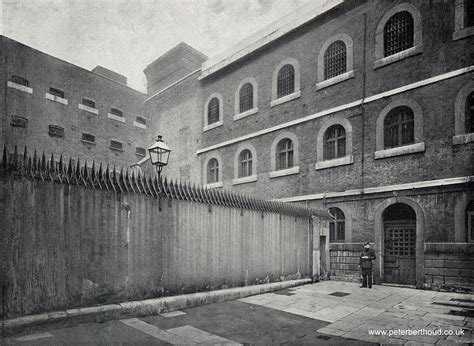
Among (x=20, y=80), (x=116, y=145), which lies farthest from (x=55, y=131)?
(x=116, y=145)

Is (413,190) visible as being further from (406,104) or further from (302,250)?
(302,250)

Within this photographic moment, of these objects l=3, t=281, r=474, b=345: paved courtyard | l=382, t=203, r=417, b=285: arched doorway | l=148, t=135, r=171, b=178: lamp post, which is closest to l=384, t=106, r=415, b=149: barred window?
l=382, t=203, r=417, b=285: arched doorway

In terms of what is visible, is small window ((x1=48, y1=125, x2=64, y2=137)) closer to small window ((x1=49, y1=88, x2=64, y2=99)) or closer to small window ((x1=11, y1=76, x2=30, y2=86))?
small window ((x1=49, y1=88, x2=64, y2=99))

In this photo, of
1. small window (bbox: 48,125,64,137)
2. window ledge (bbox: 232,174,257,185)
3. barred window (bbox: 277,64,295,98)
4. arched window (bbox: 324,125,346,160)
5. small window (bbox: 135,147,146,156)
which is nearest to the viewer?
arched window (bbox: 324,125,346,160)

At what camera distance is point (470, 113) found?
10.2 meters

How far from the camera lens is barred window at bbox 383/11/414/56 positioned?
→ 1189 centimetres

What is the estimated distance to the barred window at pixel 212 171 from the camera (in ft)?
61.2

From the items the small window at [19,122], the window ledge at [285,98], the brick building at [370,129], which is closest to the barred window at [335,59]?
the brick building at [370,129]

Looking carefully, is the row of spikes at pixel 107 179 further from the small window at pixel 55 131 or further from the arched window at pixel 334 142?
the small window at pixel 55 131

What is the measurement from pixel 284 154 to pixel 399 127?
521 centimetres

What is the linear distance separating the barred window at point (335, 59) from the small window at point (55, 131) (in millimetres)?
17601

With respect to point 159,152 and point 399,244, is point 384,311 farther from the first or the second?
point 159,152

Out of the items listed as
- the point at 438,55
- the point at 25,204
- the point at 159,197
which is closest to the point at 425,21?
the point at 438,55

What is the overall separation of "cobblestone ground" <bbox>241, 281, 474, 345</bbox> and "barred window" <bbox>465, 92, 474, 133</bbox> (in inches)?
201
